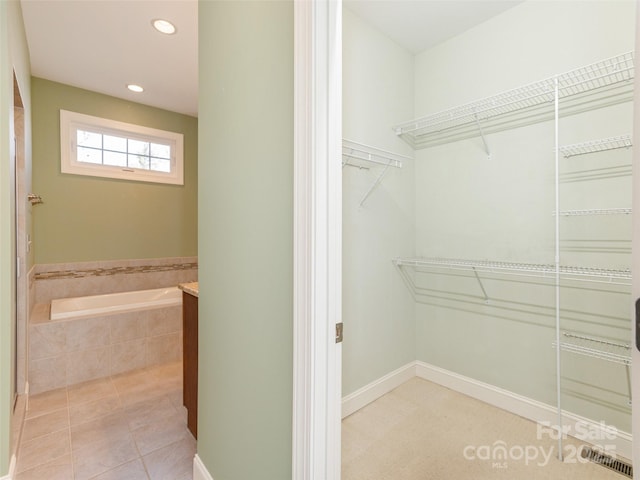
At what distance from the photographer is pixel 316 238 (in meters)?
0.87

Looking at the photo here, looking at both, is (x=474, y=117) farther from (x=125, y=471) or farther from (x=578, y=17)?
(x=125, y=471)

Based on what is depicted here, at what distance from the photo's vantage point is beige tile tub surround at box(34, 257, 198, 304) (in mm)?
3094

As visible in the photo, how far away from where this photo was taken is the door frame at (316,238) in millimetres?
870

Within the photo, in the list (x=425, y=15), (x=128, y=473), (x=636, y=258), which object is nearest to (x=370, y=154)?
(x=425, y=15)

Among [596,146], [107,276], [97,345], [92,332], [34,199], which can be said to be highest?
[596,146]

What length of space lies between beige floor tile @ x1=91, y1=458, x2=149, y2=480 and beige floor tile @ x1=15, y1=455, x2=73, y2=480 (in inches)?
6.7

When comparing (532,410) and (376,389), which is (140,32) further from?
(532,410)

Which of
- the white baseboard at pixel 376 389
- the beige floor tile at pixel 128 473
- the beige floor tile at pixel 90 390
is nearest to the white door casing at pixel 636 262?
the white baseboard at pixel 376 389

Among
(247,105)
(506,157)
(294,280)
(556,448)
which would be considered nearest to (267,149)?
(247,105)

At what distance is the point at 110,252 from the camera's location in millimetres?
3465

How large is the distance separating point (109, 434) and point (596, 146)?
10.8 ft

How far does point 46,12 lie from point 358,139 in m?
2.24

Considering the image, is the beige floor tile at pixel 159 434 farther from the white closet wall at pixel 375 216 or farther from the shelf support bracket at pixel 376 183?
the shelf support bracket at pixel 376 183

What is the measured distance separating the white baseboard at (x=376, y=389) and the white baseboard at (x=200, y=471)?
874 mm
